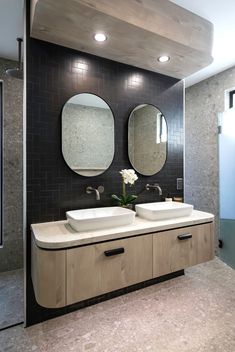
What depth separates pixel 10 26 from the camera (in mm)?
2061

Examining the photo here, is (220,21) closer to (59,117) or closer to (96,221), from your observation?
(59,117)

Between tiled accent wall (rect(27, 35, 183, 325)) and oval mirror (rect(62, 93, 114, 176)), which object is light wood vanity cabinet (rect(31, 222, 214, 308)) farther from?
oval mirror (rect(62, 93, 114, 176))

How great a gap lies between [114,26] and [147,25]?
0.86ft

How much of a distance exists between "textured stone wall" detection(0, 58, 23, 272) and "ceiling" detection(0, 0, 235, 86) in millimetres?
401

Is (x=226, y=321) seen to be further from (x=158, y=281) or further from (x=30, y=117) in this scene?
(x=30, y=117)

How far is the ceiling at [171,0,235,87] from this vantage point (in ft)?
5.83

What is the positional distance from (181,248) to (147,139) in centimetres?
123

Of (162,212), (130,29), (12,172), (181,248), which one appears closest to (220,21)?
(130,29)

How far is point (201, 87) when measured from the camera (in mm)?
3279

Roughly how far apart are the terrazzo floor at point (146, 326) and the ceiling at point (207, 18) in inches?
105

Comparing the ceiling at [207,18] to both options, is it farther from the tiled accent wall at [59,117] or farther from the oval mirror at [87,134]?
the oval mirror at [87,134]

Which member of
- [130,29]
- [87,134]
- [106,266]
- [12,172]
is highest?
[130,29]

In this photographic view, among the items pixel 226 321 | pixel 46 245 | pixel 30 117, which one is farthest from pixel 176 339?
pixel 30 117

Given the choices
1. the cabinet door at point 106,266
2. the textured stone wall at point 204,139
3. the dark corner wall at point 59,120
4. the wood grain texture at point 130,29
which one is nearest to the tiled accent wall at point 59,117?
the dark corner wall at point 59,120
